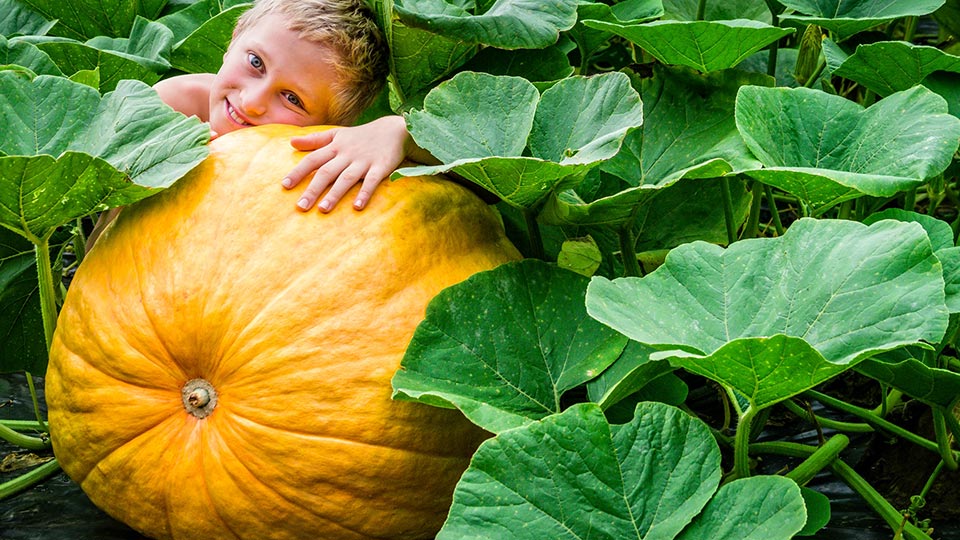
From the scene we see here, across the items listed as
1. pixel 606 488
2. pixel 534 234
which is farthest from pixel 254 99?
pixel 606 488

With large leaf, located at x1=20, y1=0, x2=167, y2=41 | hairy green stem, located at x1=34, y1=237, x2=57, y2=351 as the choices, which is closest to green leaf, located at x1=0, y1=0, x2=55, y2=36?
large leaf, located at x1=20, y1=0, x2=167, y2=41

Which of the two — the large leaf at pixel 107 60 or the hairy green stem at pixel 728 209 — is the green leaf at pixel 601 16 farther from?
the large leaf at pixel 107 60

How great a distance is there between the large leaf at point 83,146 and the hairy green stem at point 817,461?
0.94 m

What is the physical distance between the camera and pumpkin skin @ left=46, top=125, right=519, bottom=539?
4.66 ft

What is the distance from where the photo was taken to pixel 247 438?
4.66 ft

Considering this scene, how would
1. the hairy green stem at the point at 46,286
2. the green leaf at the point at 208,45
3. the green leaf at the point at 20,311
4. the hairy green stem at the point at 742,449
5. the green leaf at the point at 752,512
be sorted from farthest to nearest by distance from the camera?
1. the green leaf at the point at 208,45
2. the green leaf at the point at 20,311
3. the hairy green stem at the point at 46,286
4. the hairy green stem at the point at 742,449
5. the green leaf at the point at 752,512

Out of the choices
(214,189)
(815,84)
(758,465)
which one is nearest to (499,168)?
(214,189)

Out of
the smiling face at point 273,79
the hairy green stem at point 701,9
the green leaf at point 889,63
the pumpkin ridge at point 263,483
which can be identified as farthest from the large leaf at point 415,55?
the pumpkin ridge at point 263,483

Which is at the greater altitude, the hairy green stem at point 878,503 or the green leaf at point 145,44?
the green leaf at point 145,44

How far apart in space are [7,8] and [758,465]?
1784mm

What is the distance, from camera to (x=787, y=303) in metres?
1.30

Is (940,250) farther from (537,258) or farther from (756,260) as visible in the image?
(537,258)

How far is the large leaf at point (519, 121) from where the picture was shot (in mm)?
1509

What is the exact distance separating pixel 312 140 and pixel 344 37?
0.82 ft
